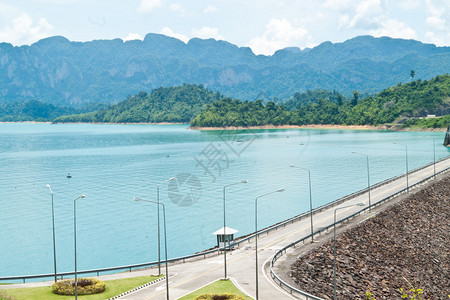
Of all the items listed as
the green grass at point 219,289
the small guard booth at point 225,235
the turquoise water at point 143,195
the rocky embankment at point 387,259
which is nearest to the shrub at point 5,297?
the green grass at point 219,289

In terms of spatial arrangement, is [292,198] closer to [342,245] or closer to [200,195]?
[200,195]

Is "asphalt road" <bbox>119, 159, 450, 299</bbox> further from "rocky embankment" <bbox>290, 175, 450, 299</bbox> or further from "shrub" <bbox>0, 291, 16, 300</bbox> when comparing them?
"shrub" <bbox>0, 291, 16, 300</bbox>

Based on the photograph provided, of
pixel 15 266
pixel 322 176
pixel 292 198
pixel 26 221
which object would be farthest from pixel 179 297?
pixel 322 176

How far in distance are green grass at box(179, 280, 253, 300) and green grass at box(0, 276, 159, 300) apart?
18.9ft

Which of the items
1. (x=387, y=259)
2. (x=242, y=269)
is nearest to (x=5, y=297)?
(x=242, y=269)

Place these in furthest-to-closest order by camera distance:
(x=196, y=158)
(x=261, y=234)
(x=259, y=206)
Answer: (x=196, y=158) → (x=259, y=206) → (x=261, y=234)

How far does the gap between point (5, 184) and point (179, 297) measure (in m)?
100

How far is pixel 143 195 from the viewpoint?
10556 cm

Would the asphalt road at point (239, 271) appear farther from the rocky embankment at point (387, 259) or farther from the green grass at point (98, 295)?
the rocky embankment at point (387, 259)

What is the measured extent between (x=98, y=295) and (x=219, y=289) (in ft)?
34.2

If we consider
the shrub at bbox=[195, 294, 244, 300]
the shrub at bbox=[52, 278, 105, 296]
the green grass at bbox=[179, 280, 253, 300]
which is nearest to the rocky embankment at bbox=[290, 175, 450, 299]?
the green grass at bbox=[179, 280, 253, 300]

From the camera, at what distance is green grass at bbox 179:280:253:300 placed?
41500 mm

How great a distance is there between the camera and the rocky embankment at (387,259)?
50656mm

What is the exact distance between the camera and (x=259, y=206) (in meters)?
97.8
